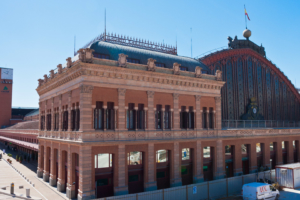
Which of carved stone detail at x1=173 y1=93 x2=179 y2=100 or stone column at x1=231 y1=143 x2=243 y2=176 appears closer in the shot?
carved stone detail at x1=173 y1=93 x2=179 y2=100

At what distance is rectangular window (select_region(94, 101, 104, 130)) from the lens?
26422mm

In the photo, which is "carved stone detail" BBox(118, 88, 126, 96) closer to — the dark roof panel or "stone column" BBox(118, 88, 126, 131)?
"stone column" BBox(118, 88, 126, 131)

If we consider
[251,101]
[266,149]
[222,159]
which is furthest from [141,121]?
[251,101]

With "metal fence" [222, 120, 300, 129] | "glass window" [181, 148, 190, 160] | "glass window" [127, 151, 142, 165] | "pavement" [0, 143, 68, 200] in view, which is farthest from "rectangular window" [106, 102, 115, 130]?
"metal fence" [222, 120, 300, 129]

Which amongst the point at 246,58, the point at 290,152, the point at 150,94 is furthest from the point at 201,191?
the point at 246,58

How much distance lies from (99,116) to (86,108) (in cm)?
183

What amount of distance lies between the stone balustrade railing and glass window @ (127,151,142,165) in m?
1.79

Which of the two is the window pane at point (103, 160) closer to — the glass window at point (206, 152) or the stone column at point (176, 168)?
the stone column at point (176, 168)

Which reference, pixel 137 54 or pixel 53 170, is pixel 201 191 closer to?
pixel 137 54

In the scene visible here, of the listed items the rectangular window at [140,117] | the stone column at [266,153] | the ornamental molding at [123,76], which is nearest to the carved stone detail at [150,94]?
the ornamental molding at [123,76]

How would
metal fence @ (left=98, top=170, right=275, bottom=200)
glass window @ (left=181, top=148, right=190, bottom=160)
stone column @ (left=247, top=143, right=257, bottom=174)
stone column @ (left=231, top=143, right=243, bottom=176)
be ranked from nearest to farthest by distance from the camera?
metal fence @ (left=98, top=170, right=275, bottom=200) → glass window @ (left=181, top=148, right=190, bottom=160) → stone column @ (left=231, top=143, right=243, bottom=176) → stone column @ (left=247, top=143, right=257, bottom=174)

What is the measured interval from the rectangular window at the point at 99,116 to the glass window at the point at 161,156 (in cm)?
812

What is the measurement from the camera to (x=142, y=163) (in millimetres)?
29328

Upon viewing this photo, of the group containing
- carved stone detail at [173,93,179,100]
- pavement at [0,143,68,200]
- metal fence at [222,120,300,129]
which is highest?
carved stone detail at [173,93,179,100]
